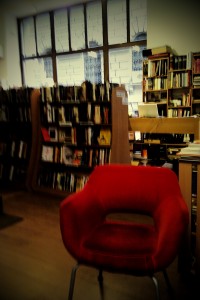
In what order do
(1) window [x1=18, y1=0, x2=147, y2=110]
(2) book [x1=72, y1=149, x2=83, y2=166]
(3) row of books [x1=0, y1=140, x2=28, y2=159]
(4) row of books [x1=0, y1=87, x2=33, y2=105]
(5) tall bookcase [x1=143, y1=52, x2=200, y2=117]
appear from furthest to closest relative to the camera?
(1) window [x1=18, y1=0, x2=147, y2=110]
(5) tall bookcase [x1=143, y1=52, x2=200, y2=117]
(3) row of books [x1=0, y1=140, x2=28, y2=159]
(4) row of books [x1=0, y1=87, x2=33, y2=105]
(2) book [x1=72, y1=149, x2=83, y2=166]

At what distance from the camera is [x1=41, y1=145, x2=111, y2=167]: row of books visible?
11.7 ft

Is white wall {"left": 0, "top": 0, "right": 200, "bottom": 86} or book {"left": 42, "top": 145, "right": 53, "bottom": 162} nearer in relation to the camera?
book {"left": 42, "top": 145, "right": 53, "bottom": 162}

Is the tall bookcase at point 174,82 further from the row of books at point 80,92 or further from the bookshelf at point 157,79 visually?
the row of books at point 80,92

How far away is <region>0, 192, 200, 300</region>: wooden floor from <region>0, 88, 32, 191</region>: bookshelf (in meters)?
1.62

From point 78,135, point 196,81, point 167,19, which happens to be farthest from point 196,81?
point 78,135

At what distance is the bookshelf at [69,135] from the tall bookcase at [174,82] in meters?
2.99

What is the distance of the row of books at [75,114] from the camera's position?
3.51 metres

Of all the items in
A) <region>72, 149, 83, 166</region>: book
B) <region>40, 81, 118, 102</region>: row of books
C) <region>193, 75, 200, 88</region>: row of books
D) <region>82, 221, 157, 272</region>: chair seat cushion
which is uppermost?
<region>193, 75, 200, 88</region>: row of books

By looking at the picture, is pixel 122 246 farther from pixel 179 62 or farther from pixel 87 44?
pixel 87 44

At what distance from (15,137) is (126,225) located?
3148 millimetres

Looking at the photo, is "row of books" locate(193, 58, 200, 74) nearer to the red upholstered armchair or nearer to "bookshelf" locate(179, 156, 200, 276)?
"bookshelf" locate(179, 156, 200, 276)

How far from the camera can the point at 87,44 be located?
23.3 ft

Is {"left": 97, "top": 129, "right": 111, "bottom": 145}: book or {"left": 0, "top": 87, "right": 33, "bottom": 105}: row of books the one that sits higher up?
{"left": 0, "top": 87, "right": 33, "bottom": 105}: row of books

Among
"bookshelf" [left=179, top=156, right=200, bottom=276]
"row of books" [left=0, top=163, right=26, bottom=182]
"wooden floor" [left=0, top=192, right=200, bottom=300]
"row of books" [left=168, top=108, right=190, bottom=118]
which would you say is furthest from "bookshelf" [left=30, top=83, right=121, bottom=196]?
"row of books" [left=168, top=108, right=190, bottom=118]
